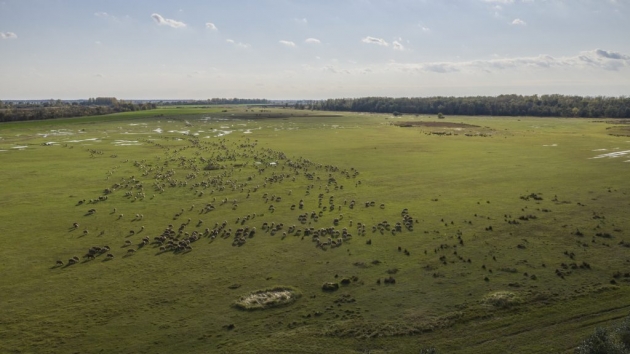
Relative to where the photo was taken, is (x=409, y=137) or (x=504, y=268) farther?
(x=409, y=137)

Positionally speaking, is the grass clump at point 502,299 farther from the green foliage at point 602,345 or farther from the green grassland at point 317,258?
the green foliage at point 602,345

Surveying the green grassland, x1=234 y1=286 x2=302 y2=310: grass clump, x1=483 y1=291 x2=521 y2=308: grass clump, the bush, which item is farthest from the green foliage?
x1=234 y1=286 x2=302 y2=310: grass clump

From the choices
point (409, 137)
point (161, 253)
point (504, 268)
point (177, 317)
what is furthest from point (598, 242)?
point (409, 137)

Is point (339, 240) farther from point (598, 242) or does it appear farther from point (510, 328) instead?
point (598, 242)

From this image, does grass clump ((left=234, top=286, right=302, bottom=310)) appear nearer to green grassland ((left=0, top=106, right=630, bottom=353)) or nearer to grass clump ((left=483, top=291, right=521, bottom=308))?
green grassland ((left=0, top=106, right=630, bottom=353))

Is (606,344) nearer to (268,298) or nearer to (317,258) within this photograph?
(268,298)

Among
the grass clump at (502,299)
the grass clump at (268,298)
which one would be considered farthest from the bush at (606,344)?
the grass clump at (268,298)

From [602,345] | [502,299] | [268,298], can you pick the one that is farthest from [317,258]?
[602,345]
